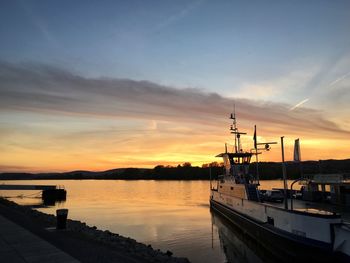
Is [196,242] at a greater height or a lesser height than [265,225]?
lesser

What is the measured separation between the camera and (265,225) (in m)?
24.5

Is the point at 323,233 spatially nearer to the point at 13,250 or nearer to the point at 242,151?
the point at 13,250

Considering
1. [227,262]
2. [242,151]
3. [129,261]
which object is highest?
[242,151]

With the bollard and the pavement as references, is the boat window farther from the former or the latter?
the pavement

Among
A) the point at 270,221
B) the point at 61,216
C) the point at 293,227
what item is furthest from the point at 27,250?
the point at 270,221

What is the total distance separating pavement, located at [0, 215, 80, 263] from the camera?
42.1 ft

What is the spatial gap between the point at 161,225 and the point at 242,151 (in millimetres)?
12765

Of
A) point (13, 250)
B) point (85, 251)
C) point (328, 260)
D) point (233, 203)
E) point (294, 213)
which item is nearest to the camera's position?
point (13, 250)

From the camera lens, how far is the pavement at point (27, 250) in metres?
12.8

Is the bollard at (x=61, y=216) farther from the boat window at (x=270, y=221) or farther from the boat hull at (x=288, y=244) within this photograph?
the boat window at (x=270, y=221)

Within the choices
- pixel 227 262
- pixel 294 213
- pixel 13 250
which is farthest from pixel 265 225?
pixel 13 250

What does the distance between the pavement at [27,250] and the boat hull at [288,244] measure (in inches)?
461

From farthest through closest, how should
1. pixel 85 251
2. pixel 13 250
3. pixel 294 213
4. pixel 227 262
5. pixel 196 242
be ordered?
pixel 196 242, pixel 227 262, pixel 294 213, pixel 85 251, pixel 13 250

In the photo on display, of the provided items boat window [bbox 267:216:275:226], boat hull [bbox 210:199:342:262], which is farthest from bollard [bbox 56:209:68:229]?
boat window [bbox 267:216:275:226]
